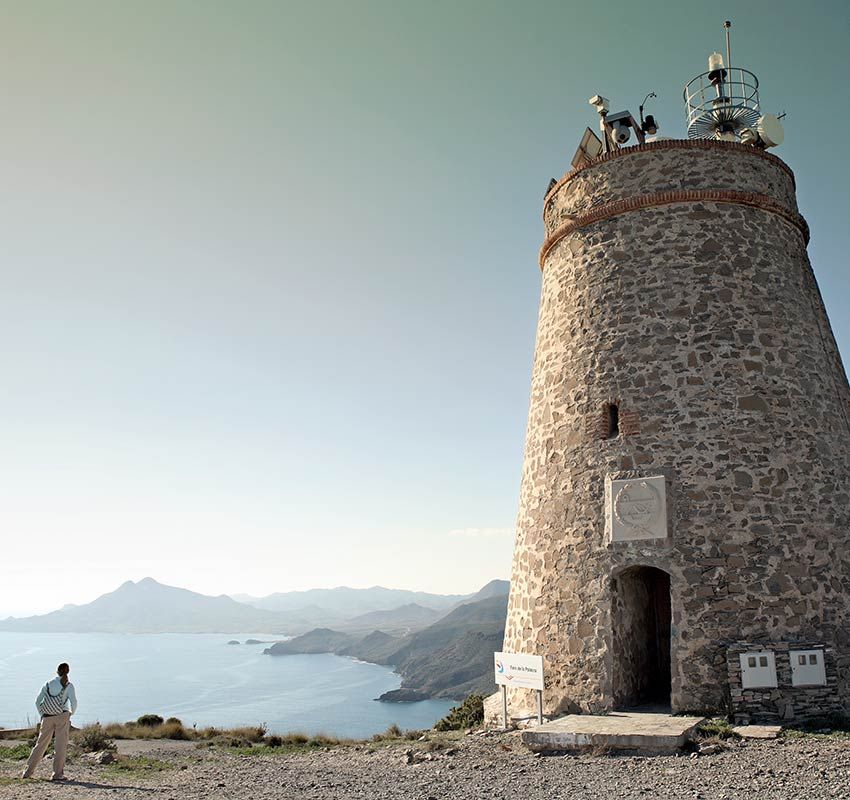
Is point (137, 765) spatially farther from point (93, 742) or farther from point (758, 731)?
point (758, 731)

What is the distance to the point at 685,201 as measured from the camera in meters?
12.2

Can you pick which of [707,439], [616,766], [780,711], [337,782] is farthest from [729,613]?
[337,782]

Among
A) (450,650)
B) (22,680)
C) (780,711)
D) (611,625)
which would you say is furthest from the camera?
(22,680)

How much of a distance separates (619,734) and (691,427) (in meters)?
4.93

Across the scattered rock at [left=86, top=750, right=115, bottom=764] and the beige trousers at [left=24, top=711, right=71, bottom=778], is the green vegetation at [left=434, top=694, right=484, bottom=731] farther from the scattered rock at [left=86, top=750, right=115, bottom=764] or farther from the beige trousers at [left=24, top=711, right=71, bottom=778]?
the beige trousers at [left=24, top=711, right=71, bottom=778]

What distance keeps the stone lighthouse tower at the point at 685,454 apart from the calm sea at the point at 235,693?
38.2 ft

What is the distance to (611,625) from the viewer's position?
34.6 feet

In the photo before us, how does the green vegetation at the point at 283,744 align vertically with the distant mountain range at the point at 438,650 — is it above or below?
above

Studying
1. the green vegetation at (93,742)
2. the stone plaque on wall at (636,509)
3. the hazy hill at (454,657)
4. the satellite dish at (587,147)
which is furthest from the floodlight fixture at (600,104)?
the hazy hill at (454,657)

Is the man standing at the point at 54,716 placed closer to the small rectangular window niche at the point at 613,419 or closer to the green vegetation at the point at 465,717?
the green vegetation at the point at 465,717

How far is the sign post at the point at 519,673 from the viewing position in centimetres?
1029

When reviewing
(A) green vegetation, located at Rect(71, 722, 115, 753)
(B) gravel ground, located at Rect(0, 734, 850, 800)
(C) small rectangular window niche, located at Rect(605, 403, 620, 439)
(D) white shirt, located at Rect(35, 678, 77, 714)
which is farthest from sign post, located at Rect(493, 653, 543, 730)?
(A) green vegetation, located at Rect(71, 722, 115, 753)

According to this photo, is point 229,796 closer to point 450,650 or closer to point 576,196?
point 576,196

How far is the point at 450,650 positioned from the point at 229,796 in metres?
66.3
